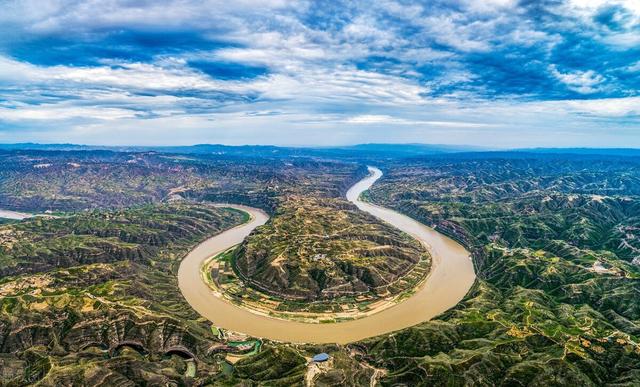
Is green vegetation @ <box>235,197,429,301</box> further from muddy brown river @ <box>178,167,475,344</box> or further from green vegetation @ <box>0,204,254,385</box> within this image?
green vegetation @ <box>0,204,254,385</box>

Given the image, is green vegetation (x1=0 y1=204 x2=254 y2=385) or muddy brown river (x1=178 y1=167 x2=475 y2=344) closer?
green vegetation (x1=0 y1=204 x2=254 y2=385)

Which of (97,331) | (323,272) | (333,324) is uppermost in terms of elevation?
(323,272)

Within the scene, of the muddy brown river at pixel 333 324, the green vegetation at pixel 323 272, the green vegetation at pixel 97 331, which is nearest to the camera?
the green vegetation at pixel 97 331

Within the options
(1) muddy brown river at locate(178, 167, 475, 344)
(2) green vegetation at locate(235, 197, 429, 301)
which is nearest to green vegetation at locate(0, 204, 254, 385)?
(1) muddy brown river at locate(178, 167, 475, 344)

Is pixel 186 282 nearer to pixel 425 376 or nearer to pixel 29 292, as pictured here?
pixel 29 292

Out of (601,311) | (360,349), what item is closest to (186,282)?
(360,349)

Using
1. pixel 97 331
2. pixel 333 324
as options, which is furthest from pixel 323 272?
pixel 97 331

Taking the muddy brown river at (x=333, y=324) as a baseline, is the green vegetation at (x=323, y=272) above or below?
above

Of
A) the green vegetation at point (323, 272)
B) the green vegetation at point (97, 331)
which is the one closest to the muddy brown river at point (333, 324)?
the green vegetation at point (97, 331)

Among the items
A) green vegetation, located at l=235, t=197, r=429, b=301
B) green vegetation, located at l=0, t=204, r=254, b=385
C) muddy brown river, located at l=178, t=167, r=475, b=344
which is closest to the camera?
green vegetation, located at l=0, t=204, r=254, b=385

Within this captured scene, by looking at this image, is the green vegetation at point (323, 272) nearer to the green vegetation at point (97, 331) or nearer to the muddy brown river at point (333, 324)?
the muddy brown river at point (333, 324)

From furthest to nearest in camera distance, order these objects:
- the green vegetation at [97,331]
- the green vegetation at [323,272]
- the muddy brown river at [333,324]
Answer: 1. the green vegetation at [323,272]
2. the muddy brown river at [333,324]
3. the green vegetation at [97,331]

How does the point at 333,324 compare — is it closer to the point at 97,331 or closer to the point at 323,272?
the point at 323,272
